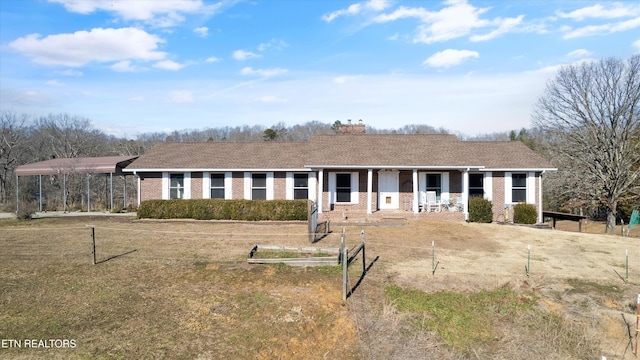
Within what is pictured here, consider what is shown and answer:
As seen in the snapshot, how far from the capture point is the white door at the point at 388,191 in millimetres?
21578

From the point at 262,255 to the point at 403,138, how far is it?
15.1m

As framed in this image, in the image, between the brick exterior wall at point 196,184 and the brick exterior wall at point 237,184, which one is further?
the brick exterior wall at point 196,184

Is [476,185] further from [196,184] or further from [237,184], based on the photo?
[196,184]

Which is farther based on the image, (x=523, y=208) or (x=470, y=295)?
(x=523, y=208)

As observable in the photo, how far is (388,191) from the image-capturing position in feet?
71.0

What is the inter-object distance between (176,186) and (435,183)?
50.5ft

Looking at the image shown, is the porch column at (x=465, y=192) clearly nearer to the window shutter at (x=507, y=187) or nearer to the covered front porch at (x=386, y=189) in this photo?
the covered front porch at (x=386, y=189)

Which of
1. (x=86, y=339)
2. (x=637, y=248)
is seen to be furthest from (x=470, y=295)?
(x=637, y=248)

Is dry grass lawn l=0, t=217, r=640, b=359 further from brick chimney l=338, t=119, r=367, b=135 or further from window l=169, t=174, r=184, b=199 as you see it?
brick chimney l=338, t=119, r=367, b=135

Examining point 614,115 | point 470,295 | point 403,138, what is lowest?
point 470,295

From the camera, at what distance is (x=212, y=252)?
13.3 m

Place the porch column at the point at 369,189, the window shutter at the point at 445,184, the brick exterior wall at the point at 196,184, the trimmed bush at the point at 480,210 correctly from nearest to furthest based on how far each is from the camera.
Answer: the trimmed bush at the point at 480,210
the porch column at the point at 369,189
the window shutter at the point at 445,184
the brick exterior wall at the point at 196,184

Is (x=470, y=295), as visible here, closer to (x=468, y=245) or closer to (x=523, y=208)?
(x=468, y=245)

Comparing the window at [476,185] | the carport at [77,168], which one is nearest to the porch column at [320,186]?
the window at [476,185]
